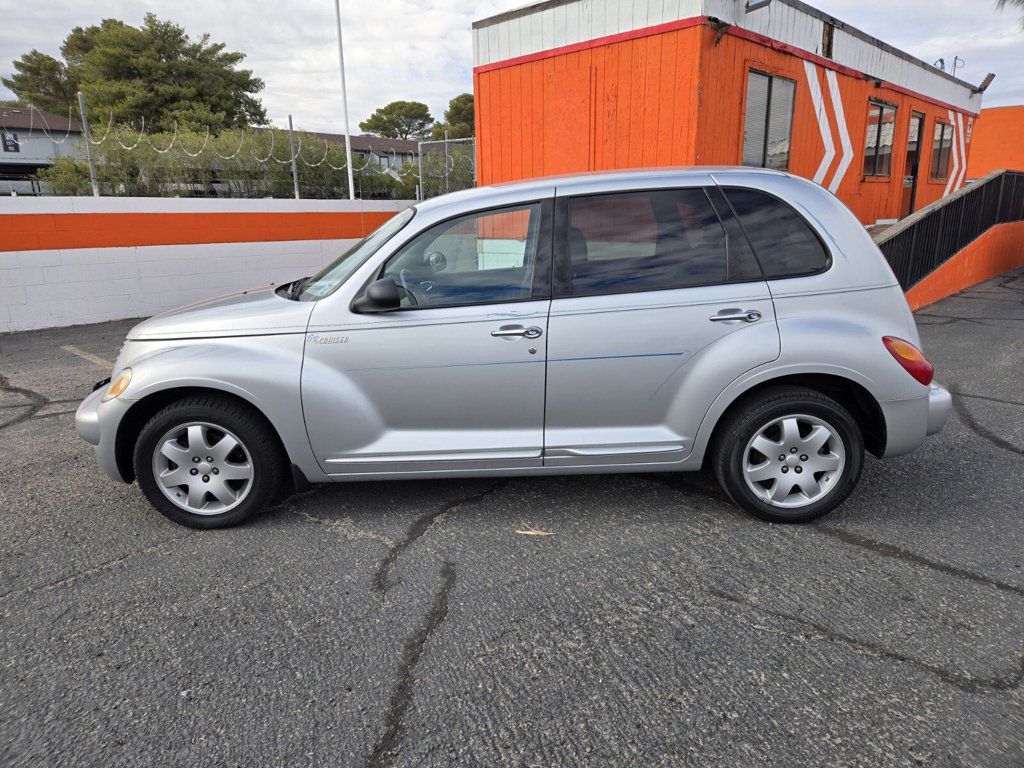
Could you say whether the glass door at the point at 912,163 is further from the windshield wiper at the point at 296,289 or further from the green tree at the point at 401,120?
the green tree at the point at 401,120

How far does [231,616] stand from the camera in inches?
107

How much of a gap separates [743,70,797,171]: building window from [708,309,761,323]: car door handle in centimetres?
679

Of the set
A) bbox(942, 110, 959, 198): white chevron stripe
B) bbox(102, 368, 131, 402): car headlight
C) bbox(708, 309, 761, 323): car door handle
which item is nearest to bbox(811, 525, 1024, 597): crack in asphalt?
bbox(708, 309, 761, 323): car door handle

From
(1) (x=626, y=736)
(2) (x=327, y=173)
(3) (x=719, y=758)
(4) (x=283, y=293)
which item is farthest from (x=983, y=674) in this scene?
(2) (x=327, y=173)

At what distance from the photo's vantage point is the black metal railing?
902 centimetres

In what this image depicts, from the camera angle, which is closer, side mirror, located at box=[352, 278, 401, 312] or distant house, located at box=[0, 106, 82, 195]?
side mirror, located at box=[352, 278, 401, 312]

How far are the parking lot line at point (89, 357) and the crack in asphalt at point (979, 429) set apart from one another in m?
8.01

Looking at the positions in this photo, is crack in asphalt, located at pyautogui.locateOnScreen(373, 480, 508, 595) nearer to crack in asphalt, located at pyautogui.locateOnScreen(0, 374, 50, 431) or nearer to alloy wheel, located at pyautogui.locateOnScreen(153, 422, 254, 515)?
alloy wheel, located at pyautogui.locateOnScreen(153, 422, 254, 515)

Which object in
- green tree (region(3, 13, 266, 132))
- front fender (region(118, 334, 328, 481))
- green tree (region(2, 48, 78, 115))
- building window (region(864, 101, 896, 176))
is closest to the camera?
front fender (region(118, 334, 328, 481))

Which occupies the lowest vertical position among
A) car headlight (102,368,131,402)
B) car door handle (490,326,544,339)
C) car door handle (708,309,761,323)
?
car headlight (102,368,131,402)

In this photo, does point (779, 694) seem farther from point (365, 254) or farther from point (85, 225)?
point (85, 225)

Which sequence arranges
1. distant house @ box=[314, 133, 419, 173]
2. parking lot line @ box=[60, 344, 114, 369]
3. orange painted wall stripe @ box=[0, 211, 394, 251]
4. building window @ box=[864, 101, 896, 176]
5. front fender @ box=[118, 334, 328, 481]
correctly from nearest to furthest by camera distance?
front fender @ box=[118, 334, 328, 481] → parking lot line @ box=[60, 344, 114, 369] → orange painted wall stripe @ box=[0, 211, 394, 251] → building window @ box=[864, 101, 896, 176] → distant house @ box=[314, 133, 419, 173]

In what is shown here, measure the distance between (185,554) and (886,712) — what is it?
3011 mm

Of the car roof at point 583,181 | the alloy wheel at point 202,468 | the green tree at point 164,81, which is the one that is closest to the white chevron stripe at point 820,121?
the car roof at point 583,181
